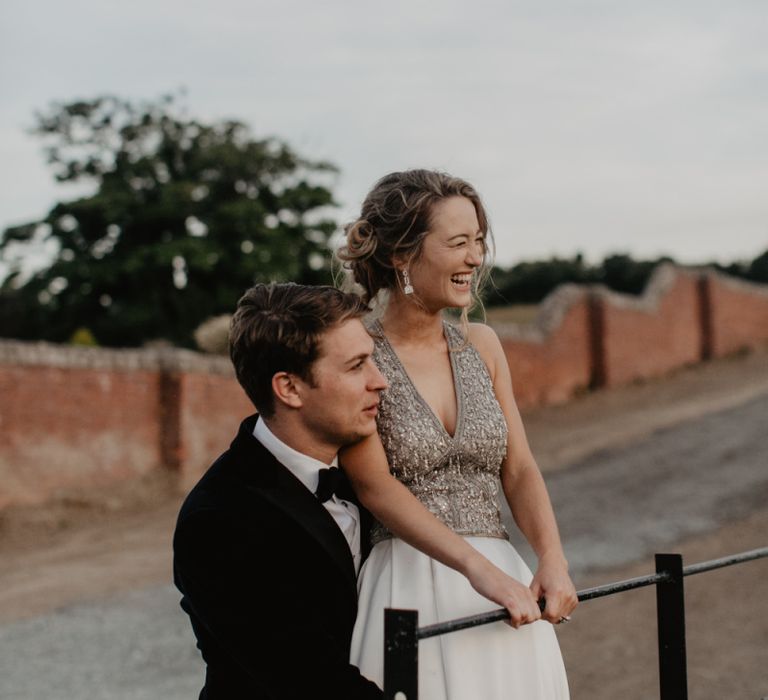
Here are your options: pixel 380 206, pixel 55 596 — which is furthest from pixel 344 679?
pixel 55 596

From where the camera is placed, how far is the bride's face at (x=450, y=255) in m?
2.28

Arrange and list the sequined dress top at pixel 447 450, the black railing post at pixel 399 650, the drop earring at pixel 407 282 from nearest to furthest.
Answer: the black railing post at pixel 399 650 < the sequined dress top at pixel 447 450 < the drop earring at pixel 407 282

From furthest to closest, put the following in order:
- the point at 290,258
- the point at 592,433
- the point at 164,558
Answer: the point at 290,258
the point at 592,433
the point at 164,558

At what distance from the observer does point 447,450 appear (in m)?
2.24

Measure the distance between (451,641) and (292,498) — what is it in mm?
469

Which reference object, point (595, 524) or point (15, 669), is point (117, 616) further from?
point (595, 524)

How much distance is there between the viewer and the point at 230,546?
6.32ft

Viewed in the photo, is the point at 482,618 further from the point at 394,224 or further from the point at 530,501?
the point at 394,224

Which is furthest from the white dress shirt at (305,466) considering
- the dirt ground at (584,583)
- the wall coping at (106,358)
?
the wall coping at (106,358)

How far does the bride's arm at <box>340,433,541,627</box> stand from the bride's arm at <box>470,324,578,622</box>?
0.11 metres

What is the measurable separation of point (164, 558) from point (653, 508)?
20.1 feet

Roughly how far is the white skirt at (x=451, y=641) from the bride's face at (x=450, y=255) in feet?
1.91

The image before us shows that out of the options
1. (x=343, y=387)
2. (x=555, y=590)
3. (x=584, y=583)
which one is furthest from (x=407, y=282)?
(x=584, y=583)

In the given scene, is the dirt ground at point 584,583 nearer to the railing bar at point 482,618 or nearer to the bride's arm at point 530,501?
the bride's arm at point 530,501
